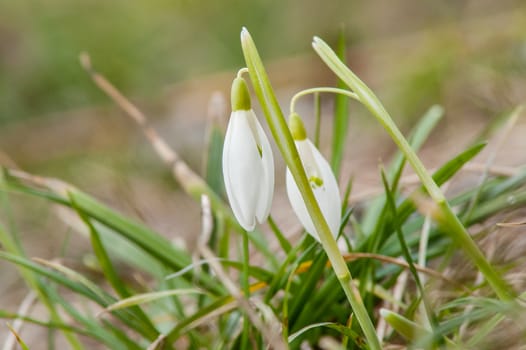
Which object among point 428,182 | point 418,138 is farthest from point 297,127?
point 418,138

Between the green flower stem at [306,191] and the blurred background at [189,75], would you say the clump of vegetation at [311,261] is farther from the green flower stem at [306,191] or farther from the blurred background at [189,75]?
the blurred background at [189,75]

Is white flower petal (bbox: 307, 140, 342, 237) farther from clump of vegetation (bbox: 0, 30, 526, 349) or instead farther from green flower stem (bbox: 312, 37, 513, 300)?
green flower stem (bbox: 312, 37, 513, 300)

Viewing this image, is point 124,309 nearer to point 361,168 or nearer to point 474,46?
point 361,168

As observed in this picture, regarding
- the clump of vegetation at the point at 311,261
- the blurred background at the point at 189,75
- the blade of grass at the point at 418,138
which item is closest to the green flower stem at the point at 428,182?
the clump of vegetation at the point at 311,261

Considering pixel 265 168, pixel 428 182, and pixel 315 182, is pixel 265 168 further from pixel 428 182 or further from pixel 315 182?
pixel 428 182

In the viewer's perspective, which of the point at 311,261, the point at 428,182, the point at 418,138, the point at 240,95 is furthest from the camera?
the point at 418,138

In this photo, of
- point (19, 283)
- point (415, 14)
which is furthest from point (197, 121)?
point (415, 14)
